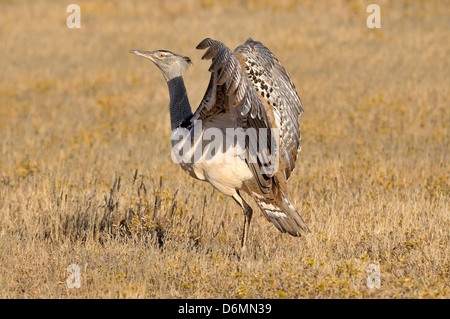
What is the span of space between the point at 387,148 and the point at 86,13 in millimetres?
15083

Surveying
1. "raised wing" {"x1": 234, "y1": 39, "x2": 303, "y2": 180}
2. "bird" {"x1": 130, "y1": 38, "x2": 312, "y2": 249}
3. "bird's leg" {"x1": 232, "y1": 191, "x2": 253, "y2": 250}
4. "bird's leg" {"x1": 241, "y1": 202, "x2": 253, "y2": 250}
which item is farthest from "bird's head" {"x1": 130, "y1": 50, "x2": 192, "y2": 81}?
"bird's leg" {"x1": 241, "y1": 202, "x2": 253, "y2": 250}

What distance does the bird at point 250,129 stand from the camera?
472 centimetres

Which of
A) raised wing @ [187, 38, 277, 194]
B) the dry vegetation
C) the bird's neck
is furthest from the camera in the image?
the bird's neck

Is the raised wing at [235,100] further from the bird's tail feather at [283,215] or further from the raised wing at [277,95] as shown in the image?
the raised wing at [277,95]

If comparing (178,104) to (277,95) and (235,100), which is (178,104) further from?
(235,100)

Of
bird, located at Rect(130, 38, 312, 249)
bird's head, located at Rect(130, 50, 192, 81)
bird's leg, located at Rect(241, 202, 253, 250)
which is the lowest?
bird's leg, located at Rect(241, 202, 253, 250)

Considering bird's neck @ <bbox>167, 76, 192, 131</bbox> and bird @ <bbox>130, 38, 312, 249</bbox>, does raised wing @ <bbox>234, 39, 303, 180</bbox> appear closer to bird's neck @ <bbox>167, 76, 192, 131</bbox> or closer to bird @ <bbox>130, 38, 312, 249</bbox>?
bird @ <bbox>130, 38, 312, 249</bbox>

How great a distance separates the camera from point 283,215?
17.7 feet

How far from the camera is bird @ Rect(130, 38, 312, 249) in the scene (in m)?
4.72

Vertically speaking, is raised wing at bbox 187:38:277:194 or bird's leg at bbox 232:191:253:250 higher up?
raised wing at bbox 187:38:277:194

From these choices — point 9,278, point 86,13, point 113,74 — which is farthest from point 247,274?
point 86,13

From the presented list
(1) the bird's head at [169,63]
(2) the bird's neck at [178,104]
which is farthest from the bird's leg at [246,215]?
(1) the bird's head at [169,63]

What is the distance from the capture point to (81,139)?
30.8ft

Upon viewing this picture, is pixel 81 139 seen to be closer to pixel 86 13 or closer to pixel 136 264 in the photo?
pixel 136 264
